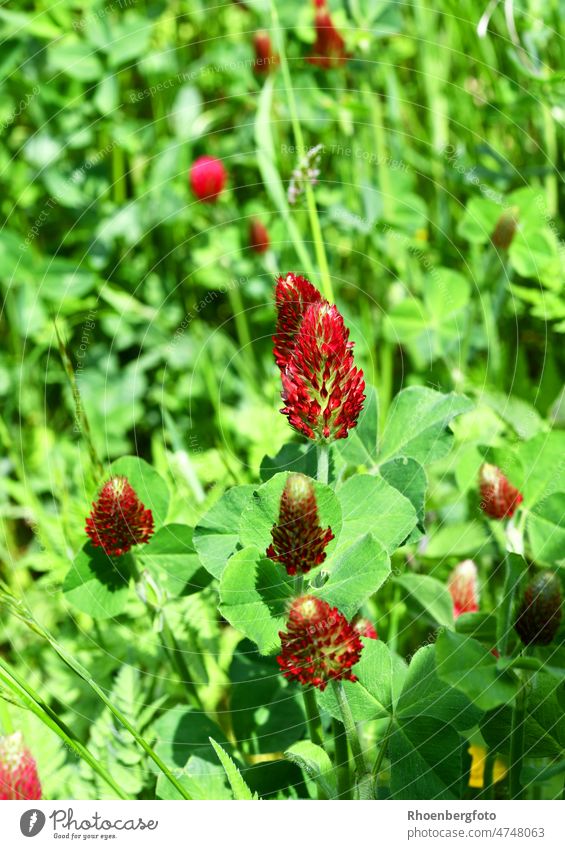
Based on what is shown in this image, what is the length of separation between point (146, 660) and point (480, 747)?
421mm

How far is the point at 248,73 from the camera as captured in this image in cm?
176

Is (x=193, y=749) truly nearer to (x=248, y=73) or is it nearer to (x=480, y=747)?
(x=480, y=747)

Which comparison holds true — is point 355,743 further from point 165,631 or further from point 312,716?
point 165,631

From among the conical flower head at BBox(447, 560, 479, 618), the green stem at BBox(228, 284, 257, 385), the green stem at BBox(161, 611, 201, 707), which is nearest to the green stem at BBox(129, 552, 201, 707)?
the green stem at BBox(161, 611, 201, 707)

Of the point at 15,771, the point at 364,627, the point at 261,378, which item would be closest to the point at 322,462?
the point at 364,627

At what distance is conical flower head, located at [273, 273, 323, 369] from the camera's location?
0.78 m

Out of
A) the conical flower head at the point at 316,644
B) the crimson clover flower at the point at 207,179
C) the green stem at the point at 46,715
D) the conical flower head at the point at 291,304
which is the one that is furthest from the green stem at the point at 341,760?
the crimson clover flower at the point at 207,179

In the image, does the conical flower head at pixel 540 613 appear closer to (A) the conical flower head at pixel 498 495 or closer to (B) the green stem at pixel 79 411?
(A) the conical flower head at pixel 498 495

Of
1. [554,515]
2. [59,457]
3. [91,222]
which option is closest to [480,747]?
[554,515]

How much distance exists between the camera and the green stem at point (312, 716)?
0.87 metres

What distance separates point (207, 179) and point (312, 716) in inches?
43.7

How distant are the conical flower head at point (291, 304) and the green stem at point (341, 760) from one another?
1.13 feet

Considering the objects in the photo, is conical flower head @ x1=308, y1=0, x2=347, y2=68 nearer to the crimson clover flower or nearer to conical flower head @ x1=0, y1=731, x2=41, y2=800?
the crimson clover flower

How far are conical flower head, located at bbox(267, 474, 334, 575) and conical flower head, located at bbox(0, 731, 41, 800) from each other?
0.40 m
